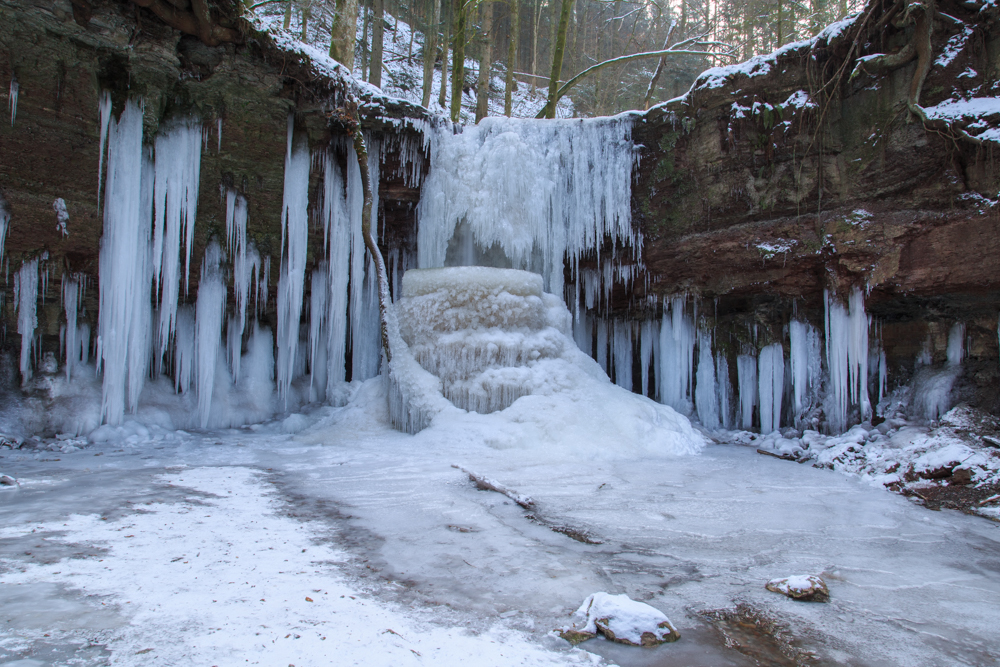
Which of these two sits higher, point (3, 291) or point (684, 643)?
point (3, 291)

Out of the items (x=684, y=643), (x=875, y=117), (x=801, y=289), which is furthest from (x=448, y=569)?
(x=875, y=117)

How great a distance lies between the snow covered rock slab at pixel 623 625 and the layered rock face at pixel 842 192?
253 inches

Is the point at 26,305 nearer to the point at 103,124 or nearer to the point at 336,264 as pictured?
the point at 103,124

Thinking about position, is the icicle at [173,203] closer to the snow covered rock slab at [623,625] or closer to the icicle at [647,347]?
the snow covered rock slab at [623,625]

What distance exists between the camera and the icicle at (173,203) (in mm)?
6824

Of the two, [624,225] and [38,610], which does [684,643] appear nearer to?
[38,610]

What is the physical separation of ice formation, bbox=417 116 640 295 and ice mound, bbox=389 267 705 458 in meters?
1.28

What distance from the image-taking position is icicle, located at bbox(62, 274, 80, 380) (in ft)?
21.0

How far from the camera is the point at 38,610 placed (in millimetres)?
1791

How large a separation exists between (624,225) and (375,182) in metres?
4.08

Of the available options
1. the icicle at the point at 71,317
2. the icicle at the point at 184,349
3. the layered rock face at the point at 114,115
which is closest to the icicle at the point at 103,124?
the layered rock face at the point at 114,115

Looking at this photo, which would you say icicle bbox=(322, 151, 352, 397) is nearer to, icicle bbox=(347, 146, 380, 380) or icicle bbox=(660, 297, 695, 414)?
icicle bbox=(347, 146, 380, 380)

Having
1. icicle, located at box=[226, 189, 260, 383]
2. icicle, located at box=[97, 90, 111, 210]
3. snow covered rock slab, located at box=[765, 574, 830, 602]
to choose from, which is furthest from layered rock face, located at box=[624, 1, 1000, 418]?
icicle, located at box=[97, 90, 111, 210]

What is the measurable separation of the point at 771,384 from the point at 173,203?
340 inches
